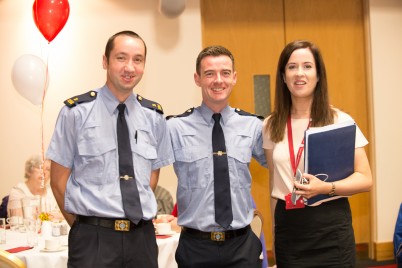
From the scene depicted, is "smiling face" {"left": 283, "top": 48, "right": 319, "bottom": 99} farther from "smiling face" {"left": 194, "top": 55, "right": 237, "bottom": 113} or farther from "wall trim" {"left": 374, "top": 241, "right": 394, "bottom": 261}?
"wall trim" {"left": 374, "top": 241, "right": 394, "bottom": 261}

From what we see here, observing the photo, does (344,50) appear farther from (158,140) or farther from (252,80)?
(158,140)

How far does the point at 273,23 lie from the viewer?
5.91 metres

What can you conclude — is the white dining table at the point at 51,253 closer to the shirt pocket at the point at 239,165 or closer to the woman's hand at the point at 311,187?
the shirt pocket at the point at 239,165

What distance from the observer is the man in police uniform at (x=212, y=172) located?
8.23 ft

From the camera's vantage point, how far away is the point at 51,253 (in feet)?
9.92

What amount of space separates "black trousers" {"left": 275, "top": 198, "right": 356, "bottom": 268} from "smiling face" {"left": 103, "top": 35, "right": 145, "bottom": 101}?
3.13 feet

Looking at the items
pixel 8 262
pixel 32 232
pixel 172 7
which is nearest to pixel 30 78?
pixel 172 7

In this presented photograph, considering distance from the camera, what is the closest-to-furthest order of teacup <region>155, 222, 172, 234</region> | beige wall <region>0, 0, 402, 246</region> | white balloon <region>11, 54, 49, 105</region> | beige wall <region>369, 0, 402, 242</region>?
1. teacup <region>155, 222, 172, 234</region>
2. white balloon <region>11, 54, 49, 105</region>
3. beige wall <region>0, 0, 402, 246</region>
4. beige wall <region>369, 0, 402, 242</region>

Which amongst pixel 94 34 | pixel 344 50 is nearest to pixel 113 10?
pixel 94 34

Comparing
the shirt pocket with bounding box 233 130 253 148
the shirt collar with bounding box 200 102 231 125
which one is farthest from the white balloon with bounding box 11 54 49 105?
the shirt pocket with bounding box 233 130 253 148

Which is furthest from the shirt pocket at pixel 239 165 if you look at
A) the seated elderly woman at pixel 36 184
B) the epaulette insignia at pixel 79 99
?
the seated elderly woman at pixel 36 184

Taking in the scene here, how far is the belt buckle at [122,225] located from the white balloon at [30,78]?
276 cm

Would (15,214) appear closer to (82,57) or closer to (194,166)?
(194,166)

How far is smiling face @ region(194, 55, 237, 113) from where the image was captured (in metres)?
2.64
